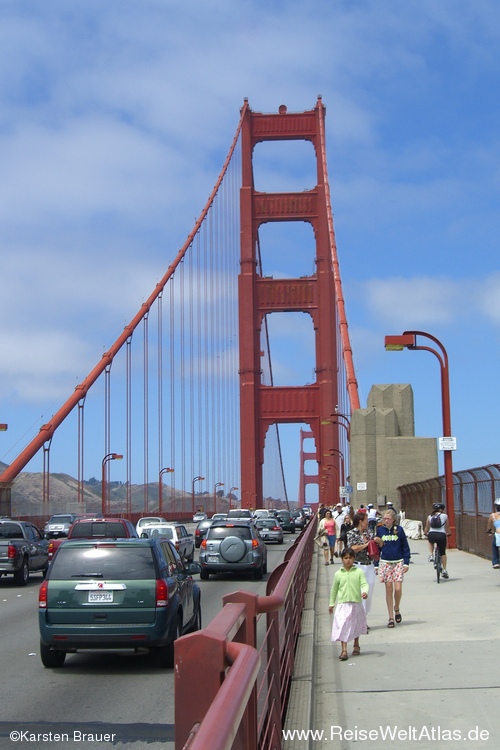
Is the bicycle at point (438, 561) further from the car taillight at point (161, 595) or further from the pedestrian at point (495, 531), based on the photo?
the car taillight at point (161, 595)

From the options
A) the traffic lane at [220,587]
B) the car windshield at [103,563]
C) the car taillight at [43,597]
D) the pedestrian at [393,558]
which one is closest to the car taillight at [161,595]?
the car windshield at [103,563]

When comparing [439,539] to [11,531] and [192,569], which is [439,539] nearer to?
[192,569]

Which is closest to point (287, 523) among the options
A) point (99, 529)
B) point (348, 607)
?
point (99, 529)

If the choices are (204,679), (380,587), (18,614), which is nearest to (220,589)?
(380,587)

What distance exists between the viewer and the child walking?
10.1 m

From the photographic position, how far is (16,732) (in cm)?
759

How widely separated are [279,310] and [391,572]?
65931 mm

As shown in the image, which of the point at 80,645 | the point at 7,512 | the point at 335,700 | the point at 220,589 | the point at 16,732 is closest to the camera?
the point at 16,732

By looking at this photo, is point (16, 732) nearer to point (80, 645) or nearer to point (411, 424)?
point (80, 645)

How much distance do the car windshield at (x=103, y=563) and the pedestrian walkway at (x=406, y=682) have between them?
187 centimetres

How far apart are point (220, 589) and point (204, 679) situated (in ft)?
59.2

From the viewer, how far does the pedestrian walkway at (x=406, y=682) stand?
267 inches

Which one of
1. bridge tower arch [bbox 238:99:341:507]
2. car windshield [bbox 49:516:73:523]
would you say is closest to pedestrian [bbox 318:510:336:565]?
car windshield [bbox 49:516:73:523]

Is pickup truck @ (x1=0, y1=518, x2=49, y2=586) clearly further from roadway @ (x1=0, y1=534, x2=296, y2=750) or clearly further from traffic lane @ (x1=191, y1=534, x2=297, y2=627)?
roadway @ (x1=0, y1=534, x2=296, y2=750)
